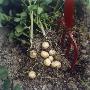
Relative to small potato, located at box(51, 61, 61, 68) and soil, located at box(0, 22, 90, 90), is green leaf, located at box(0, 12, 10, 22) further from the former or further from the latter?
small potato, located at box(51, 61, 61, 68)

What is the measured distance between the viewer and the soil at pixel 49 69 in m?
2.10

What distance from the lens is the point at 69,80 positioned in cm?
211

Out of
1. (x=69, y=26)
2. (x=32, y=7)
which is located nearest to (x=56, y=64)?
(x=69, y=26)

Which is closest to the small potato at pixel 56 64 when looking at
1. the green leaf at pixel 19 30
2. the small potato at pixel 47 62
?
the small potato at pixel 47 62

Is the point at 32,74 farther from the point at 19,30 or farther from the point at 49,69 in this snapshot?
the point at 19,30

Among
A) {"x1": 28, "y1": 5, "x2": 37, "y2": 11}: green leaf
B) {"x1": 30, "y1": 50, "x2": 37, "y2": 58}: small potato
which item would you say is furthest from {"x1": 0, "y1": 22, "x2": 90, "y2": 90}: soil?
{"x1": 28, "y1": 5, "x2": 37, "y2": 11}: green leaf

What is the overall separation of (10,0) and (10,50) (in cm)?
33

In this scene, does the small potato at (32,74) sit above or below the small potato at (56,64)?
below

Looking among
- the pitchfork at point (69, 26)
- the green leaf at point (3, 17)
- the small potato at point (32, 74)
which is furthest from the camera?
the green leaf at point (3, 17)

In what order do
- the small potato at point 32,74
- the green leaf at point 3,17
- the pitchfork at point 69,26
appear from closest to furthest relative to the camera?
the pitchfork at point 69,26 < the small potato at point 32,74 < the green leaf at point 3,17

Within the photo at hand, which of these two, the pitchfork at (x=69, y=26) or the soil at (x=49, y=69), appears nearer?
the pitchfork at (x=69, y=26)

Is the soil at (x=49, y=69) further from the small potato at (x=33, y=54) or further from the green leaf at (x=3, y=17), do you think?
the green leaf at (x=3, y=17)

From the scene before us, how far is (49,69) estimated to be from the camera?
2141mm

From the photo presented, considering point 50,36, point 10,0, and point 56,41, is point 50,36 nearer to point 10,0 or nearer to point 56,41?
point 56,41
